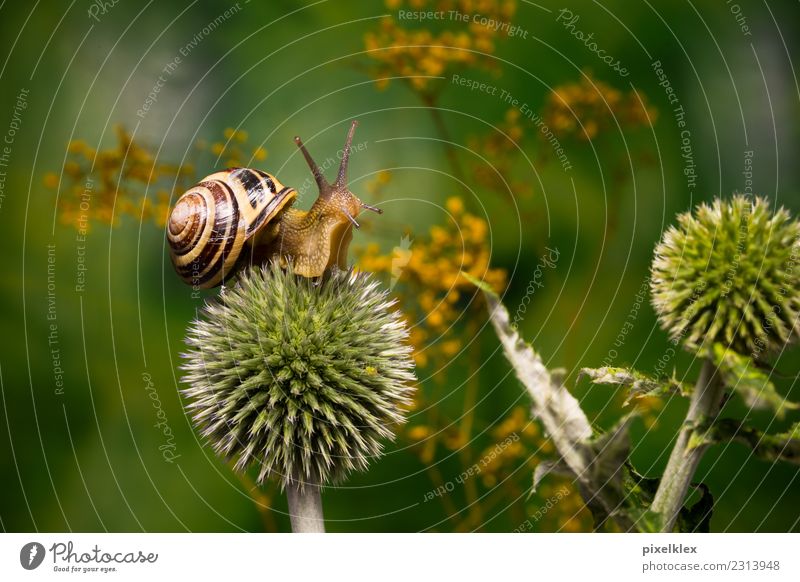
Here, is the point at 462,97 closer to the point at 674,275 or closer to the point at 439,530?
the point at 674,275

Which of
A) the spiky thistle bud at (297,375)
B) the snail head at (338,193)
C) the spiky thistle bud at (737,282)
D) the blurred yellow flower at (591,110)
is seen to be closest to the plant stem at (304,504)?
the spiky thistle bud at (297,375)

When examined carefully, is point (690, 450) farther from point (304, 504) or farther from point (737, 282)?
point (304, 504)

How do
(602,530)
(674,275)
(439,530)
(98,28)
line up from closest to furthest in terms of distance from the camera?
(674,275) < (602,530) < (98,28) < (439,530)

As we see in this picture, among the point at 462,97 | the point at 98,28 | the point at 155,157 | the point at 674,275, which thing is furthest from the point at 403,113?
the point at 674,275
